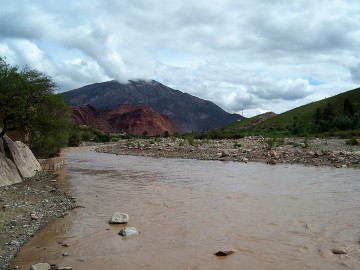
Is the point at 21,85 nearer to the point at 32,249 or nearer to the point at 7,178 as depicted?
the point at 7,178

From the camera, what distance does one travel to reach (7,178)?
19.9 m

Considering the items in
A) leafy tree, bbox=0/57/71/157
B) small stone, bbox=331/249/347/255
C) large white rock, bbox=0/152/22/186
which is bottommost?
small stone, bbox=331/249/347/255

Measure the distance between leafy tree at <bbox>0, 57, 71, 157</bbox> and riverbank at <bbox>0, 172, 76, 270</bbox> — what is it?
3563 mm

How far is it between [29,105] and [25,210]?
33.1ft

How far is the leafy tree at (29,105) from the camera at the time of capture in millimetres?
21344

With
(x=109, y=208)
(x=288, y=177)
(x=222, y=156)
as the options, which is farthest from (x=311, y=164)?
(x=109, y=208)

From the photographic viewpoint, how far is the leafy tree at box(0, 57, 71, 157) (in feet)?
70.0

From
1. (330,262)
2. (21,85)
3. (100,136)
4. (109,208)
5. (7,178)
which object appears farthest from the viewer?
(100,136)

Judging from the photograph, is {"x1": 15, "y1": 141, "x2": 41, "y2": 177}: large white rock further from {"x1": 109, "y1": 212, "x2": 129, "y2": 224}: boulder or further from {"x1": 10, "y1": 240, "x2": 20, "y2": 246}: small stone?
{"x1": 10, "y1": 240, "x2": 20, "y2": 246}: small stone

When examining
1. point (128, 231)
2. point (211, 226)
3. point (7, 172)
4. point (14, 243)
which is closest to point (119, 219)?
point (128, 231)

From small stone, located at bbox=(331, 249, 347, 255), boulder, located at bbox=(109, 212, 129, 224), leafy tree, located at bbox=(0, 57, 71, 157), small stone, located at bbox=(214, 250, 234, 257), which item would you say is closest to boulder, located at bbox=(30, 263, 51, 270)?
small stone, located at bbox=(214, 250, 234, 257)

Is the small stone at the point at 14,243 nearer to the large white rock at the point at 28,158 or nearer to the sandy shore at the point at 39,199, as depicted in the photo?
the sandy shore at the point at 39,199

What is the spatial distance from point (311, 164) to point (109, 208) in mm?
18590

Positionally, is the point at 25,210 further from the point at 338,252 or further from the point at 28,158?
the point at 28,158
